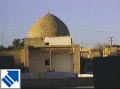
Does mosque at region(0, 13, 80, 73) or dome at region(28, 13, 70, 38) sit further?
dome at region(28, 13, 70, 38)

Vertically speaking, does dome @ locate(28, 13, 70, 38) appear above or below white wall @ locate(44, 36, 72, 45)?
above

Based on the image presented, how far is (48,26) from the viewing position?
190 feet

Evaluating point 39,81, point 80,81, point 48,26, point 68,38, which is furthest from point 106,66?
point 48,26

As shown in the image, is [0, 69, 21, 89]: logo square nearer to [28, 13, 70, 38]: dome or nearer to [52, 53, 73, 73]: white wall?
[52, 53, 73, 73]: white wall

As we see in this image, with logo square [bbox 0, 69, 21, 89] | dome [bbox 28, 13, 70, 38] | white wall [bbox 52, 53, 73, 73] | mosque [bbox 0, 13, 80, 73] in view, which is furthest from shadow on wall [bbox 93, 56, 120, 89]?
dome [bbox 28, 13, 70, 38]

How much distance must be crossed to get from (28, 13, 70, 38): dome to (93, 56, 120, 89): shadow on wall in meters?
41.6

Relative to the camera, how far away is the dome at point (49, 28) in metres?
57.8

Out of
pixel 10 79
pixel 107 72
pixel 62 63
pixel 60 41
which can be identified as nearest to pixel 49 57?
pixel 62 63

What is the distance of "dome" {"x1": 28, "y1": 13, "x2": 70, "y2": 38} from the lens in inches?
2276

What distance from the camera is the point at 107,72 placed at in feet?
51.5

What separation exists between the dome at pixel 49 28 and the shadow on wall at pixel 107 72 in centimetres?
4162

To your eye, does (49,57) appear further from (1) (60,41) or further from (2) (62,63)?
(1) (60,41)

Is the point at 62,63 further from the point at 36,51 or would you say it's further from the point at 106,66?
the point at 106,66

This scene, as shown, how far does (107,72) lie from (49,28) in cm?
4260
